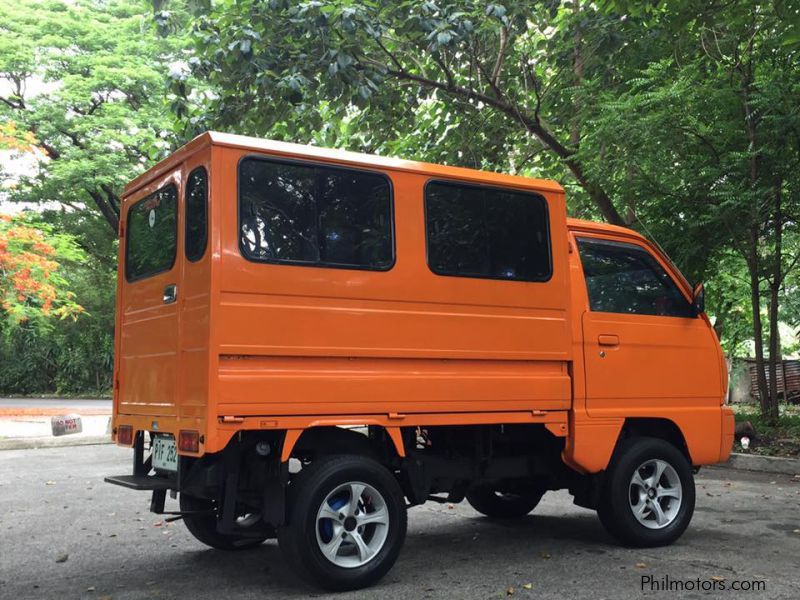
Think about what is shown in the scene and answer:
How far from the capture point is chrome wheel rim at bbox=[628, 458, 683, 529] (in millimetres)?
5980

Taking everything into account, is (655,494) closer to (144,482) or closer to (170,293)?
(144,482)

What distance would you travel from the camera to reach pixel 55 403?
26.5 m

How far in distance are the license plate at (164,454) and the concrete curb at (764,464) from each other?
7.85m

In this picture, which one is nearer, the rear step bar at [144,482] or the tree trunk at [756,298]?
the rear step bar at [144,482]

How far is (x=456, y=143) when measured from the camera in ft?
43.8

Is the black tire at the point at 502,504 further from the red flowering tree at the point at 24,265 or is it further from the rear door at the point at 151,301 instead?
the red flowering tree at the point at 24,265

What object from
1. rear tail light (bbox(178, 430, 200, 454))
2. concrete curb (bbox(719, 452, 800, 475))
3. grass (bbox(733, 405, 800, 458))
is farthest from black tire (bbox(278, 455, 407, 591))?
grass (bbox(733, 405, 800, 458))

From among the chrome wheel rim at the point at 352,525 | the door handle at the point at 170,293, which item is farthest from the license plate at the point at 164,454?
the chrome wheel rim at the point at 352,525

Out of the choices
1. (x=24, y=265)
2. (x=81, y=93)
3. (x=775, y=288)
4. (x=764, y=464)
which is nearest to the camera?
(x=764, y=464)

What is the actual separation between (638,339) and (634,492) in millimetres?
1113

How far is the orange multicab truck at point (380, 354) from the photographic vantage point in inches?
187

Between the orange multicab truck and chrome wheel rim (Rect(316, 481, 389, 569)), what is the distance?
0.05 ft

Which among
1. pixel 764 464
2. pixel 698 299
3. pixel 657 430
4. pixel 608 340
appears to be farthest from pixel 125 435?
pixel 764 464

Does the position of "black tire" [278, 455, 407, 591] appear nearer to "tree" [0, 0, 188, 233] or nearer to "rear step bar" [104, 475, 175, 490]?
"rear step bar" [104, 475, 175, 490]
